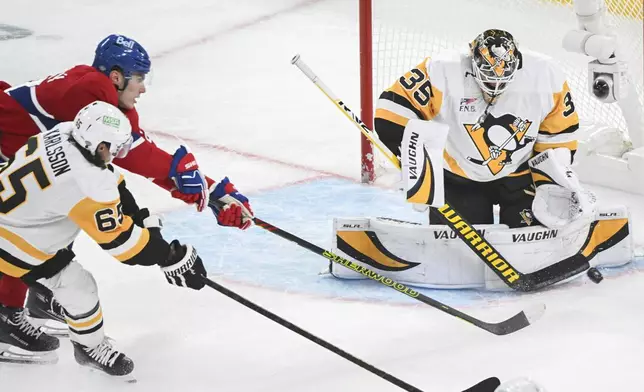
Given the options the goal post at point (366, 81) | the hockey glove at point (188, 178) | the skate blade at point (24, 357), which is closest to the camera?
the skate blade at point (24, 357)

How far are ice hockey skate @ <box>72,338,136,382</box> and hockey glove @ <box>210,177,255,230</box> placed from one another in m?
0.50

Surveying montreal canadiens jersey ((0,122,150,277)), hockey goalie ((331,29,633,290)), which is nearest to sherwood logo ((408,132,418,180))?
hockey goalie ((331,29,633,290))

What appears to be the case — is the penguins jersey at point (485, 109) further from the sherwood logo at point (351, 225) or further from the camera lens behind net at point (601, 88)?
the camera lens behind net at point (601, 88)

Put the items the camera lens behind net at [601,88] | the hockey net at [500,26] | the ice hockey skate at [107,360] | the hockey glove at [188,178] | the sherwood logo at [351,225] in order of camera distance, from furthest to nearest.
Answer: the hockey net at [500,26] < the camera lens behind net at [601,88] < the sherwood logo at [351,225] < the hockey glove at [188,178] < the ice hockey skate at [107,360]

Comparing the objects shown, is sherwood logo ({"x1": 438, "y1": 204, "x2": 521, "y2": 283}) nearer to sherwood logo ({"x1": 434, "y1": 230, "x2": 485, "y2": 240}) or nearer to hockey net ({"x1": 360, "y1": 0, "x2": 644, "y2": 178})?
sherwood logo ({"x1": 434, "y1": 230, "x2": 485, "y2": 240})

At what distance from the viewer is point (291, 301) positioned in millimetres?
3623

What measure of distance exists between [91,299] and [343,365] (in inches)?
28.1

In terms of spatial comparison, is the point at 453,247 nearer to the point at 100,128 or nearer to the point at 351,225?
the point at 351,225

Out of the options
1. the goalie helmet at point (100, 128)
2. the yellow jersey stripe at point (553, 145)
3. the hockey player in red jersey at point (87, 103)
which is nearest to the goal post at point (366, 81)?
the yellow jersey stripe at point (553, 145)

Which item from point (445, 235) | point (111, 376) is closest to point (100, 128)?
point (111, 376)

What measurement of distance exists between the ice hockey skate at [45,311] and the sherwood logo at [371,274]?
82 centimetres

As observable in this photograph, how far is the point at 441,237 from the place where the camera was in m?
3.65

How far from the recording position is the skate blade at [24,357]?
3266 millimetres

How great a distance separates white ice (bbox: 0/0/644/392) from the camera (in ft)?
10.4
